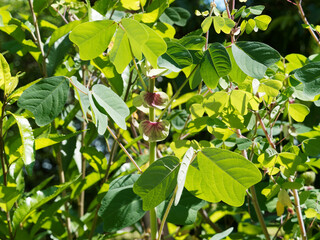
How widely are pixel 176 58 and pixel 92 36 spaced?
0.13m

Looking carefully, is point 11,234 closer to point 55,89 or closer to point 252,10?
point 55,89

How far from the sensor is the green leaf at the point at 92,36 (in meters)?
0.51

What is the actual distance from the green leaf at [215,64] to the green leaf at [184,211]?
0.87 ft

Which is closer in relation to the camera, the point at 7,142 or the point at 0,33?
→ the point at 7,142

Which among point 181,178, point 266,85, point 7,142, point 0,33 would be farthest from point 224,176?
point 0,33

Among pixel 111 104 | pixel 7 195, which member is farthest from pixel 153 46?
pixel 7 195

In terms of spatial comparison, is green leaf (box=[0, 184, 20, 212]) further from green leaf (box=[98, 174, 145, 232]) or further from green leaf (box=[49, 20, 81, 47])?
green leaf (box=[49, 20, 81, 47])

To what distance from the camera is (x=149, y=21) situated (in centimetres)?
71

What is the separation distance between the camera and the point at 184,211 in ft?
2.46

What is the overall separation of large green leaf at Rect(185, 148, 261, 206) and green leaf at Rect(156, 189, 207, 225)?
0.67 ft

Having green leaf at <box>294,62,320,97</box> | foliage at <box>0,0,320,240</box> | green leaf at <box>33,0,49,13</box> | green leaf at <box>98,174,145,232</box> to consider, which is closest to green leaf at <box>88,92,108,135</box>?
foliage at <box>0,0,320,240</box>

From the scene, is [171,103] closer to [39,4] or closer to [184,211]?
[184,211]

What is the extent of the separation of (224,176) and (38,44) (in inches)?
26.3

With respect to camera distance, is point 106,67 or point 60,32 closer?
point 106,67
